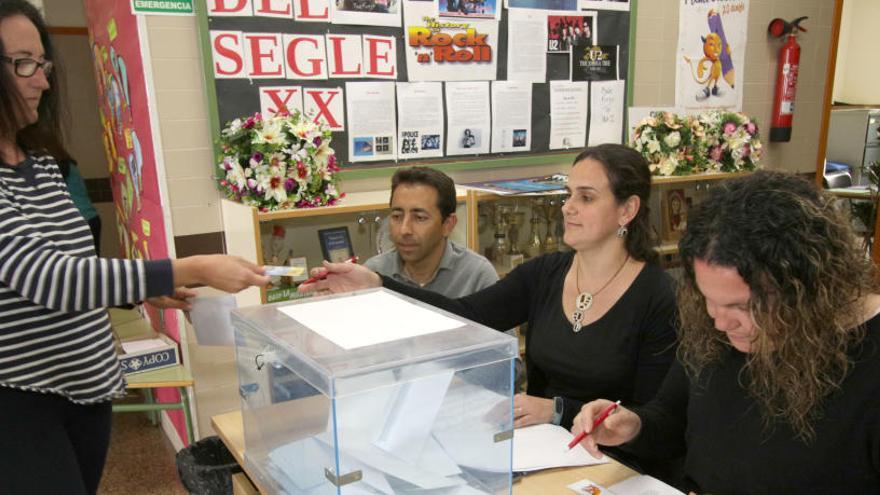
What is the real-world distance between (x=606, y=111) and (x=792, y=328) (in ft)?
8.79

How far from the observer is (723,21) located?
13.0ft

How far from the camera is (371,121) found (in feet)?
9.68

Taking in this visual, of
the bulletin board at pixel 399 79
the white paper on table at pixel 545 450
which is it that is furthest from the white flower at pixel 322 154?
the white paper on table at pixel 545 450

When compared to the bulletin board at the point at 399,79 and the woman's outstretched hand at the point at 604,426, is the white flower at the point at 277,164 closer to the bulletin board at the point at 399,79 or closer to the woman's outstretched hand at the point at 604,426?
the bulletin board at the point at 399,79

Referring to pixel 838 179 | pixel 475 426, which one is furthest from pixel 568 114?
pixel 838 179

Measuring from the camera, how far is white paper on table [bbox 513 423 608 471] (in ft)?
4.63

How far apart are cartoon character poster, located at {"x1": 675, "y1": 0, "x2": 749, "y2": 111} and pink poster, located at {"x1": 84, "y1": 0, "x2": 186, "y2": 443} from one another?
3.00 metres

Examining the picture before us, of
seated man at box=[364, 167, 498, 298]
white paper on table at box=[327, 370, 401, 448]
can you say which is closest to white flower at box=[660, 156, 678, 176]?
seated man at box=[364, 167, 498, 298]

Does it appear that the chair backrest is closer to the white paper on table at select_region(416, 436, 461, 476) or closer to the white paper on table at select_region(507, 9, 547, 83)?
the white paper on table at select_region(507, 9, 547, 83)

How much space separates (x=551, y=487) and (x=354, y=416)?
0.56 meters

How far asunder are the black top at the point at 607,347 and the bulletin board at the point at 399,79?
3.89 ft

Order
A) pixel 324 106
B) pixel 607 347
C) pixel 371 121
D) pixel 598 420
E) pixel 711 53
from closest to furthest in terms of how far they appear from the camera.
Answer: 1. pixel 598 420
2. pixel 607 347
3. pixel 324 106
4. pixel 371 121
5. pixel 711 53

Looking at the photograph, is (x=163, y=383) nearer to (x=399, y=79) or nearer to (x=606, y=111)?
(x=399, y=79)

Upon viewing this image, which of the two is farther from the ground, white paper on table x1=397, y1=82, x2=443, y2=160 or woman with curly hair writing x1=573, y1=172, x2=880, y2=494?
white paper on table x1=397, y1=82, x2=443, y2=160
